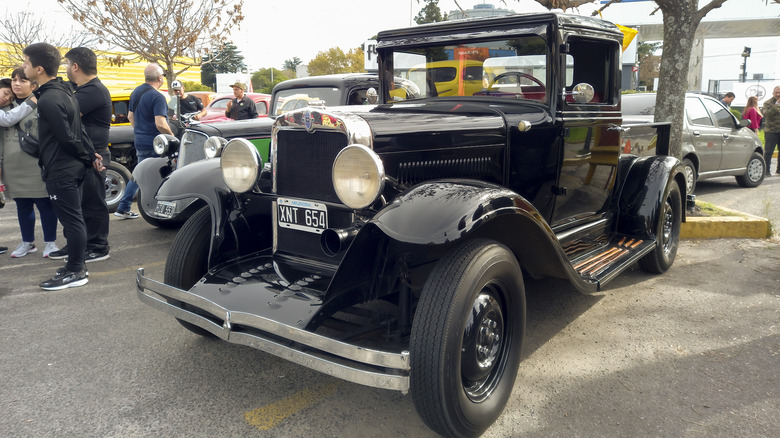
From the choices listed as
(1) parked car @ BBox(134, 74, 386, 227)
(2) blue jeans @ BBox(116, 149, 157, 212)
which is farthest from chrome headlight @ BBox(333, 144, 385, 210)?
(2) blue jeans @ BBox(116, 149, 157, 212)

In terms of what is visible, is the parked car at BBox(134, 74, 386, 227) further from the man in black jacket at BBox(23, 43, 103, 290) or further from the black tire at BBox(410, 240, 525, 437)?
the black tire at BBox(410, 240, 525, 437)

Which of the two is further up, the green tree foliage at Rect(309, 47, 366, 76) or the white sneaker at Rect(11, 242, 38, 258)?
the green tree foliage at Rect(309, 47, 366, 76)

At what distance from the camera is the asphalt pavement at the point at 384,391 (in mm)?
2504

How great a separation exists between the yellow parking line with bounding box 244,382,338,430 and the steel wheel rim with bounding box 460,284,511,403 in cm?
76

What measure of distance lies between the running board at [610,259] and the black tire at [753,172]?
633cm

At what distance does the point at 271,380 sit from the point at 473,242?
4.32ft

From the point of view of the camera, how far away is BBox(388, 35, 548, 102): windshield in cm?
349

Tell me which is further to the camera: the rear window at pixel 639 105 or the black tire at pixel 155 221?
the rear window at pixel 639 105

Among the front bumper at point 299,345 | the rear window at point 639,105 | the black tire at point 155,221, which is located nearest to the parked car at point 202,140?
the black tire at point 155,221

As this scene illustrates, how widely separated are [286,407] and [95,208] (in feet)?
10.7

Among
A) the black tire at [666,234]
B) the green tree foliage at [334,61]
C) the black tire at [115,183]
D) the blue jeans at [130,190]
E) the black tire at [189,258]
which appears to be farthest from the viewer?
the green tree foliage at [334,61]

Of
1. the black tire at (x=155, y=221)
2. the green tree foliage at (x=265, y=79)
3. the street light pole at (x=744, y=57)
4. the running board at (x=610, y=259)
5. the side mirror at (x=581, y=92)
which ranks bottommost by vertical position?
the black tire at (x=155, y=221)

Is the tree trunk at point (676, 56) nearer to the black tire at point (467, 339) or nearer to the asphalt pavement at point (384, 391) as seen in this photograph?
the asphalt pavement at point (384, 391)

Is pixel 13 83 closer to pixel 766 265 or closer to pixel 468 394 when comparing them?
pixel 468 394
